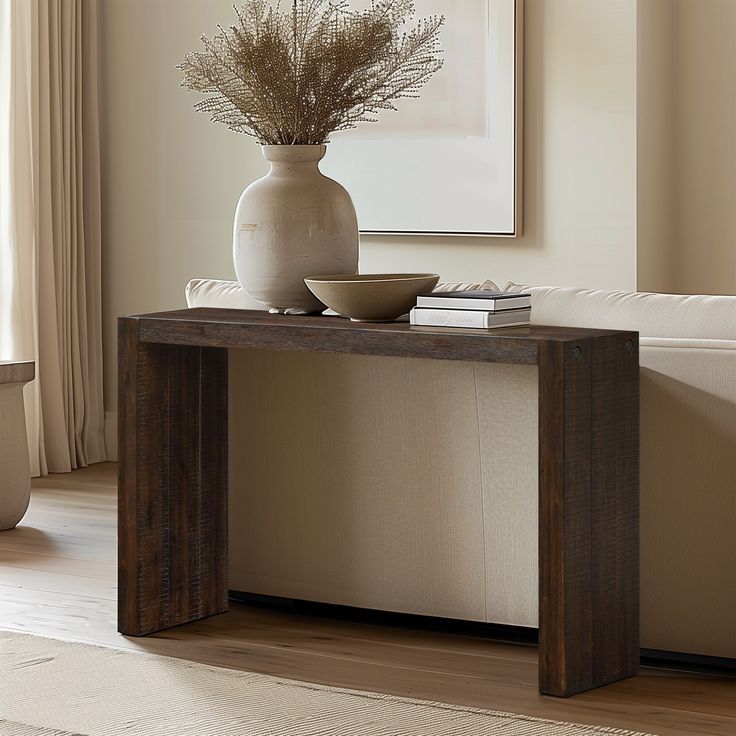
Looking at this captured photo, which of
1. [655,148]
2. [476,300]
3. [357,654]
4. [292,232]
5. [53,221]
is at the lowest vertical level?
[357,654]

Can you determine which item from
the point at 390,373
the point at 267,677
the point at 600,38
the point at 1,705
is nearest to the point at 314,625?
the point at 267,677

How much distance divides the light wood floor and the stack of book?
0.74 meters

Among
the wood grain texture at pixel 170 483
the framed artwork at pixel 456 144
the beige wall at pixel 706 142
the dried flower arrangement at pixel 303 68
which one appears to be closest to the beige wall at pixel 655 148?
the beige wall at pixel 706 142

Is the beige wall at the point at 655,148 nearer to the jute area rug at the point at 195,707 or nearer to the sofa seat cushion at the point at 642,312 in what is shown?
the sofa seat cushion at the point at 642,312

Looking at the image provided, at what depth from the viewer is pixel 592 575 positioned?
8.69 feet

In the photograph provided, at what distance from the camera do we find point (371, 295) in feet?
9.33

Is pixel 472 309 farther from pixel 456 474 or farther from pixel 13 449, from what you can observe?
pixel 13 449

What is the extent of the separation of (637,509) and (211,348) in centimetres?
110

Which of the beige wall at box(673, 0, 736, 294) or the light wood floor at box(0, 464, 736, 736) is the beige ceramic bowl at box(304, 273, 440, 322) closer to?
the light wood floor at box(0, 464, 736, 736)

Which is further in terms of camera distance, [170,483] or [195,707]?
[170,483]

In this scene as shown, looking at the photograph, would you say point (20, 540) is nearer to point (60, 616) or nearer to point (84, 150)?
point (60, 616)

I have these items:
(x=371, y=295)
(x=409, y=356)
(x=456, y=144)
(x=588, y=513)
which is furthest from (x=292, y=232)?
(x=456, y=144)

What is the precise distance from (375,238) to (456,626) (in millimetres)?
2494

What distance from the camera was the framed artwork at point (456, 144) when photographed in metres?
5.05
